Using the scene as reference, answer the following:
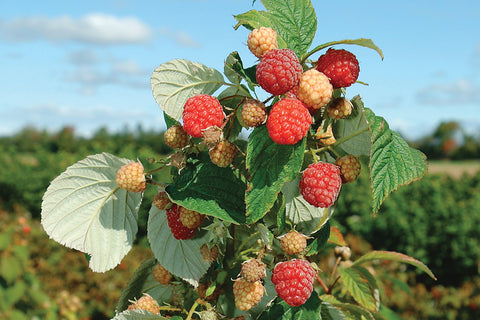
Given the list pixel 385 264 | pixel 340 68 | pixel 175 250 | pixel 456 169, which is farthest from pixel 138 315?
pixel 456 169

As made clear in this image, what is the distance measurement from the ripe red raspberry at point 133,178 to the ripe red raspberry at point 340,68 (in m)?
0.41

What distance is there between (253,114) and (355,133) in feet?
0.74

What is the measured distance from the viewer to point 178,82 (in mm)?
909

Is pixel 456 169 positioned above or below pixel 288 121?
below

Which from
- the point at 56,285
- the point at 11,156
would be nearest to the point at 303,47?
the point at 56,285

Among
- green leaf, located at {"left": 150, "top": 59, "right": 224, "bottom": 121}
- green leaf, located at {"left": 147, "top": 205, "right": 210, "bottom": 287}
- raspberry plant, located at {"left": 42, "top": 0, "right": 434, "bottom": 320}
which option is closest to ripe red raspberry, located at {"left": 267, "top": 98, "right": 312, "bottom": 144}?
raspberry plant, located at {"left": 42, "top": 0, "right": 434, "bottom": 320}

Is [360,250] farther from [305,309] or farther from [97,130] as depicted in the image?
[97,130]

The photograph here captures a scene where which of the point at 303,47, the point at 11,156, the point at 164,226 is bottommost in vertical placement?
the point at 11,156

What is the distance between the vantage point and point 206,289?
96 centimetres

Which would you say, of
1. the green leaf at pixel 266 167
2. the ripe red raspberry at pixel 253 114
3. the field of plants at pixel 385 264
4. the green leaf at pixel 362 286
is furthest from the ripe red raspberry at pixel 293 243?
the field of plants at pixel 385 264

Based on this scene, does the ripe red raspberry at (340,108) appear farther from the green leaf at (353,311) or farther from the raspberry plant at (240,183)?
the green leaf at (353,311)

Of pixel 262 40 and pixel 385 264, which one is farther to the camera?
pixel 385 264

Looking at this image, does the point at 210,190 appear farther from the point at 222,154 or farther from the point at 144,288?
the point at 144,288

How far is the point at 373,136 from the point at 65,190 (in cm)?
65
